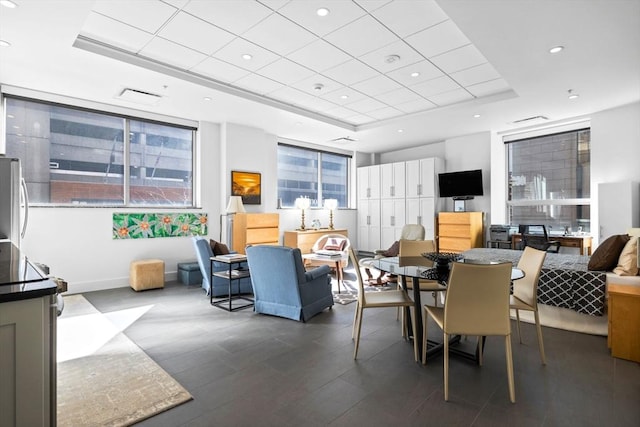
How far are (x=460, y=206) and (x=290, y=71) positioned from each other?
4868 millimetres

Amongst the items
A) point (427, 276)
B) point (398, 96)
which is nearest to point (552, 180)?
point (398, 96)

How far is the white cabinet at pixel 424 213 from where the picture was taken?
7.61 meters

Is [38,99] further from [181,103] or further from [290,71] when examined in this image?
[290,71]

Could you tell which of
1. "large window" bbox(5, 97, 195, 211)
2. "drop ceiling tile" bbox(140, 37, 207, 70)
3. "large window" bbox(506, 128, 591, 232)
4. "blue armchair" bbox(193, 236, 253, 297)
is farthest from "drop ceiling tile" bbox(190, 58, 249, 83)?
"large window" bbox(506, 128, 591, 232)

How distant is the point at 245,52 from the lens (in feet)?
12.6

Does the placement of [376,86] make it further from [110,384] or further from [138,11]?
[110,384]

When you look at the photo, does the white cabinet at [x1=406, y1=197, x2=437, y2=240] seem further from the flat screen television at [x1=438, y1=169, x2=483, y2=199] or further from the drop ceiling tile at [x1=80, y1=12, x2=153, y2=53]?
the drop ceiling tile at [x1=80, y1=12, x2=153, y2=53]

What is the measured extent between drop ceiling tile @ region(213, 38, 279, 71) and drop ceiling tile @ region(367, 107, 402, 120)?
2563 millimetres

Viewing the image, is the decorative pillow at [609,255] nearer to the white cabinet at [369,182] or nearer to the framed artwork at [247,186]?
the framed artwork at [247,186]

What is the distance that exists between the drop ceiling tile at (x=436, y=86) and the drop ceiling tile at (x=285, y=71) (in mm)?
1637

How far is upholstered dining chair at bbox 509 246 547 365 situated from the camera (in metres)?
2.80

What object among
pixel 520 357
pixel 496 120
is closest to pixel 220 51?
pixel 520 357

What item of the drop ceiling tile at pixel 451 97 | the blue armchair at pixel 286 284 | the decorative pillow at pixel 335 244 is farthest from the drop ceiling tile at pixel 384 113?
the blue armchair at pixel 286 284

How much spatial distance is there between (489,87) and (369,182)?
4.39 m
